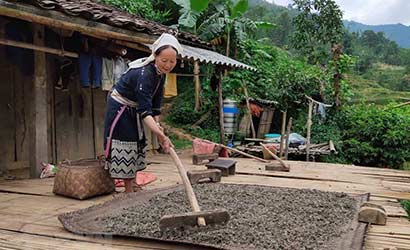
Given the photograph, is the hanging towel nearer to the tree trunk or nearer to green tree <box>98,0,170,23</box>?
green tree <box>98,0,170,23</box>

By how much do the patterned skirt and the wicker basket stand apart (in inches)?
7.1

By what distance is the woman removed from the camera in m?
3.11

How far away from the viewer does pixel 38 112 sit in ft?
15.3

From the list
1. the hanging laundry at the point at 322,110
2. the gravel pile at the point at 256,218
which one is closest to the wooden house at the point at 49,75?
the gravel pile at the point at 256,218

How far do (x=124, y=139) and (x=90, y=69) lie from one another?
2264 millimetres

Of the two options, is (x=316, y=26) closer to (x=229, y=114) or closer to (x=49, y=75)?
(x=229, y=114)

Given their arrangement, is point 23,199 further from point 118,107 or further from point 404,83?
point 404,83

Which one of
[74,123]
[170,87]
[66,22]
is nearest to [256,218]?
[66,22]

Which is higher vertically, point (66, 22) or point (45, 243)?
point (66, 22)

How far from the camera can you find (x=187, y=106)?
12234 millimetres

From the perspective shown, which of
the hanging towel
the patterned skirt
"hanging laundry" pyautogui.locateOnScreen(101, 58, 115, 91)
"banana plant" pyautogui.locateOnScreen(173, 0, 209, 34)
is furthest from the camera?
"banana plant" pyautogui.locateOnScreen(173, 0, 209, 34)

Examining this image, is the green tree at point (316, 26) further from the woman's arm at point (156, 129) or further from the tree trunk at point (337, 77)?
the woman's arm at point (156, 129)

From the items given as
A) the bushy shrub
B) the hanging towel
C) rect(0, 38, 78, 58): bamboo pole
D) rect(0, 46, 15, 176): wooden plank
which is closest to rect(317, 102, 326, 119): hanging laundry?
the bushy shrub

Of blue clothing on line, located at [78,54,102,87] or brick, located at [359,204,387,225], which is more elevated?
blue clothing on line, located at [78,54,102,87]
